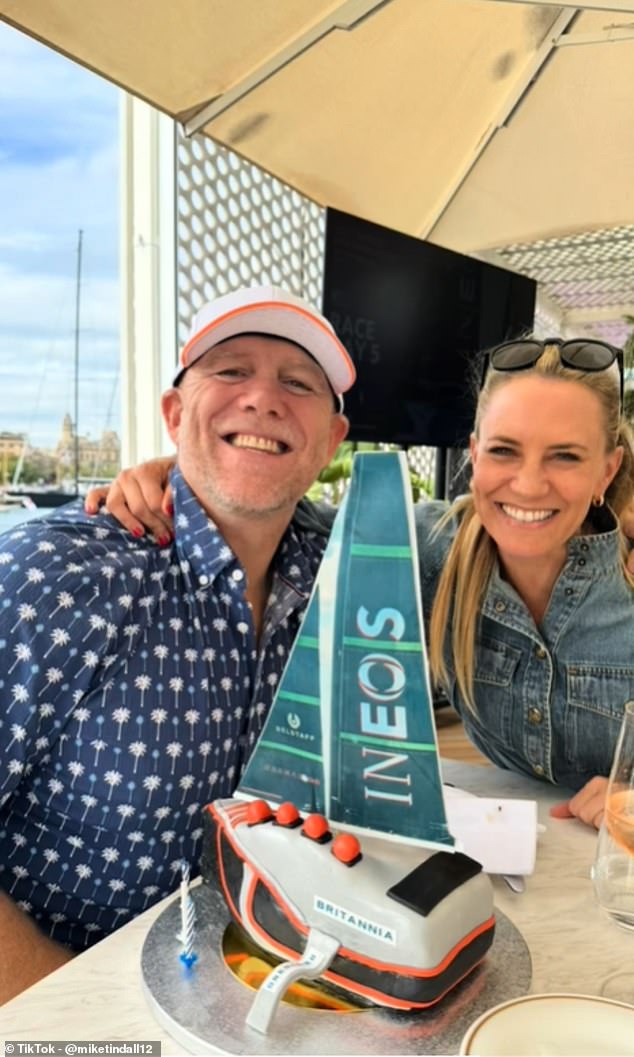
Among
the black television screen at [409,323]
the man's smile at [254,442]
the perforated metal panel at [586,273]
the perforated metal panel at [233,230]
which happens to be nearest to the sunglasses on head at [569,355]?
the man's smile at [254,442]

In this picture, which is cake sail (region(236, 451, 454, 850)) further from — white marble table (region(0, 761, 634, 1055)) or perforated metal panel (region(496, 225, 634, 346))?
perforated metal panel (region(496, 225, 634, 346))

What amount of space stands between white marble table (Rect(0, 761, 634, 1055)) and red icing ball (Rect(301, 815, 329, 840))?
0.17m

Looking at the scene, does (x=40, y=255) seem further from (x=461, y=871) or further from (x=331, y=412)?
(x=461, y=871)

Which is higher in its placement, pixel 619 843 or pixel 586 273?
pixel 586 273

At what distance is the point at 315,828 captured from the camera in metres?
0.65

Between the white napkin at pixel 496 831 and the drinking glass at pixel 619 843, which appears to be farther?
the white napkin at pixel 496 831

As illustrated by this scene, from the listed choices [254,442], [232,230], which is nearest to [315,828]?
[254,442]

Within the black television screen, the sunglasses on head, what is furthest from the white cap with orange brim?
the black television screen

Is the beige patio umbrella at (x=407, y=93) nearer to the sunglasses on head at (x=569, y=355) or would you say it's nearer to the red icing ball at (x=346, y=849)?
the sunglasses on head at (x=569, y=355)

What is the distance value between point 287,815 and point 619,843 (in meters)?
0.32

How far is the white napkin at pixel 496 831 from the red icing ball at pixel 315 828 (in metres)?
0.24

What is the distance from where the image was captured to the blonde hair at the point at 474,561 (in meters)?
1.26

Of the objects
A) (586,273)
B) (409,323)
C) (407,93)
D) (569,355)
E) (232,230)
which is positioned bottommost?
(569,355)

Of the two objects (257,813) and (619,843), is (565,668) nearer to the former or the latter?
(619,843)
